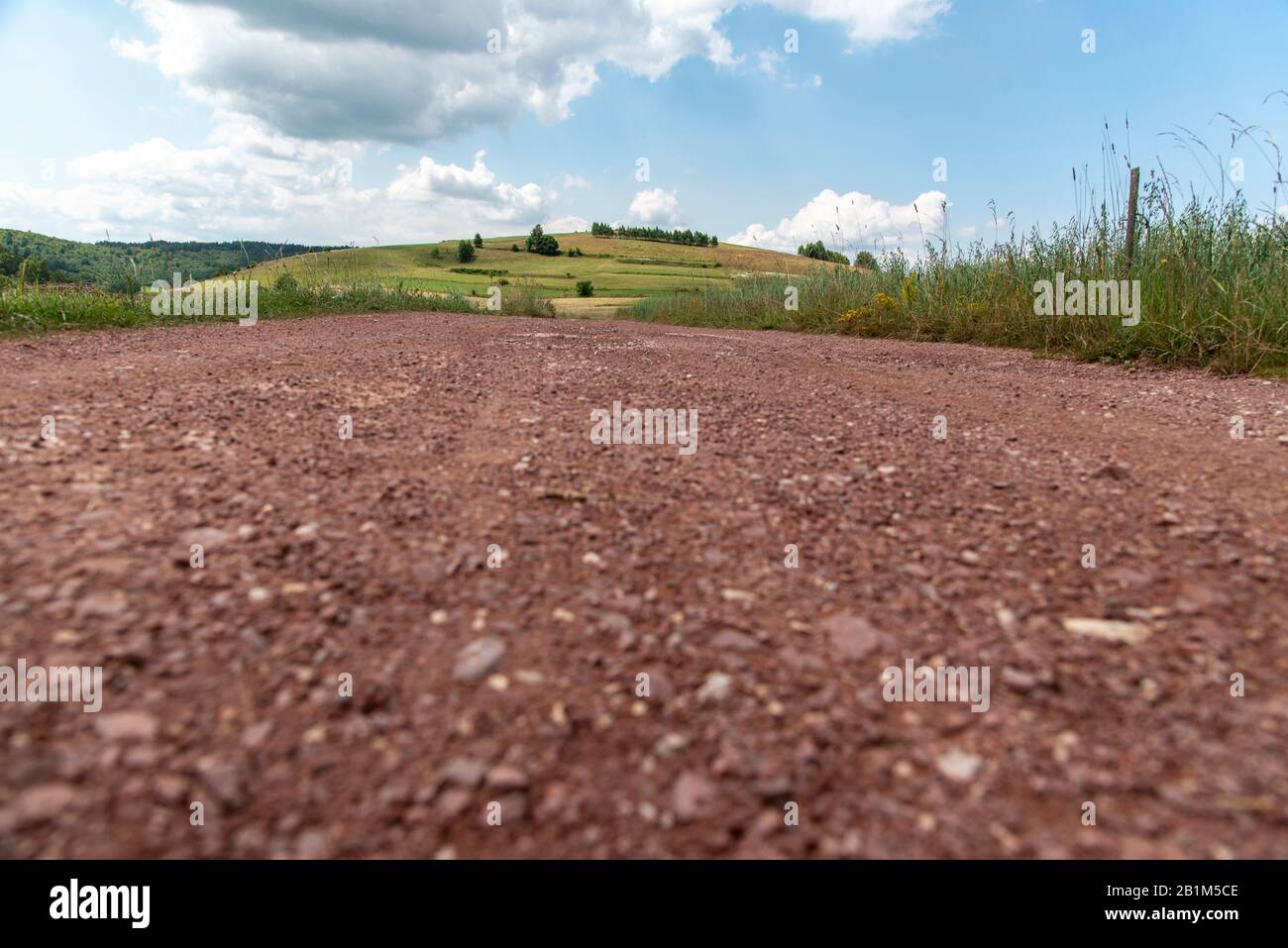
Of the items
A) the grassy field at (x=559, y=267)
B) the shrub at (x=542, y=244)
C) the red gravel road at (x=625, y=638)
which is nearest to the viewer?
the red gravel road at (x=625, y=638)

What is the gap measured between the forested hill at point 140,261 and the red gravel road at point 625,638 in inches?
282

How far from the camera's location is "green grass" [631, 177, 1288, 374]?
570 centimetres

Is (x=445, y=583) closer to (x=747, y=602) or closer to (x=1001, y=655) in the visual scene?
(x=747, y=602)

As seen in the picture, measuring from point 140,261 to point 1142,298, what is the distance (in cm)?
1256

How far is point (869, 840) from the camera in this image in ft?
4.01

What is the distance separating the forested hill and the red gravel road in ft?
23.5

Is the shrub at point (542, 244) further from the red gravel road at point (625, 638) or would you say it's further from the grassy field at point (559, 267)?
the red gravel road at point (625, 638)

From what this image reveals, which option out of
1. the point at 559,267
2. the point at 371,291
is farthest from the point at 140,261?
the point at 559,267

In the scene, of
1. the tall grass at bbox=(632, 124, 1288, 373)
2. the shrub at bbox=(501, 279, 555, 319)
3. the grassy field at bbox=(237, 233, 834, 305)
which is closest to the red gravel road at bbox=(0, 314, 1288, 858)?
the tall grass at bbox=(632, 124, 1288, 373)

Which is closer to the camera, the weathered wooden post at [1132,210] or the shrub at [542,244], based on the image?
→ the weathered wooden post at [1132,210]

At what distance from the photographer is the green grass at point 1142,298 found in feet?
18.7

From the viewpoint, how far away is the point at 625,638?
176cm

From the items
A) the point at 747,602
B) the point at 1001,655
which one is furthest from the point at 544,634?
the point at 1001,655

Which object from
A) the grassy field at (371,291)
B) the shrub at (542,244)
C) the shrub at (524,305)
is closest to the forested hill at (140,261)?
the grassy field at (371,291)
